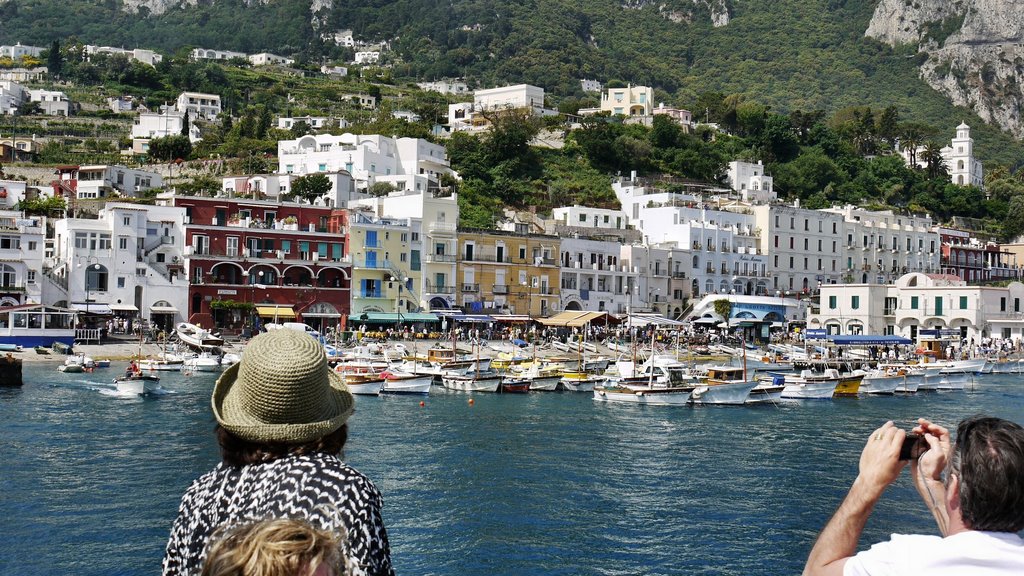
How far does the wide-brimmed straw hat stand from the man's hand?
2004mm

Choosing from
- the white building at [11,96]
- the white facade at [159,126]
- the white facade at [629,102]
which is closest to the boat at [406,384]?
the white facade at [159,126]

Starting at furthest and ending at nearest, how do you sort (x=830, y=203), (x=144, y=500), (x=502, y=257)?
(x=830, y=203) → (x=502, y=257) → (x=144, y=500)

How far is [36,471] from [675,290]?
2231 inches

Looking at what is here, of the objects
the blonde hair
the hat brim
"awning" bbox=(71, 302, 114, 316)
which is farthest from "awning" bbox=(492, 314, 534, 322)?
the blonde hair

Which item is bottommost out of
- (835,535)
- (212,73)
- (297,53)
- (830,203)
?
(835,535)

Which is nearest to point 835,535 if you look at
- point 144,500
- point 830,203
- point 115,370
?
point 144,500

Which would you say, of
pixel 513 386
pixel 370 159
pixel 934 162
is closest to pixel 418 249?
pixel 370 159

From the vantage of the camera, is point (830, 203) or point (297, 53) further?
point (297, 53)

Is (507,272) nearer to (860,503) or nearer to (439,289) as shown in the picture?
(439,289)

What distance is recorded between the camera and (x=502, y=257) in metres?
66.6

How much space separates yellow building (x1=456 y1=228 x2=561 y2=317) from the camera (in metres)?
65.4

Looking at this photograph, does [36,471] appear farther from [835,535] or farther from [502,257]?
[502,257]

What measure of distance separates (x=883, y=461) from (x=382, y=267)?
195ft

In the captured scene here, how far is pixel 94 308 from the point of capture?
182 feet
